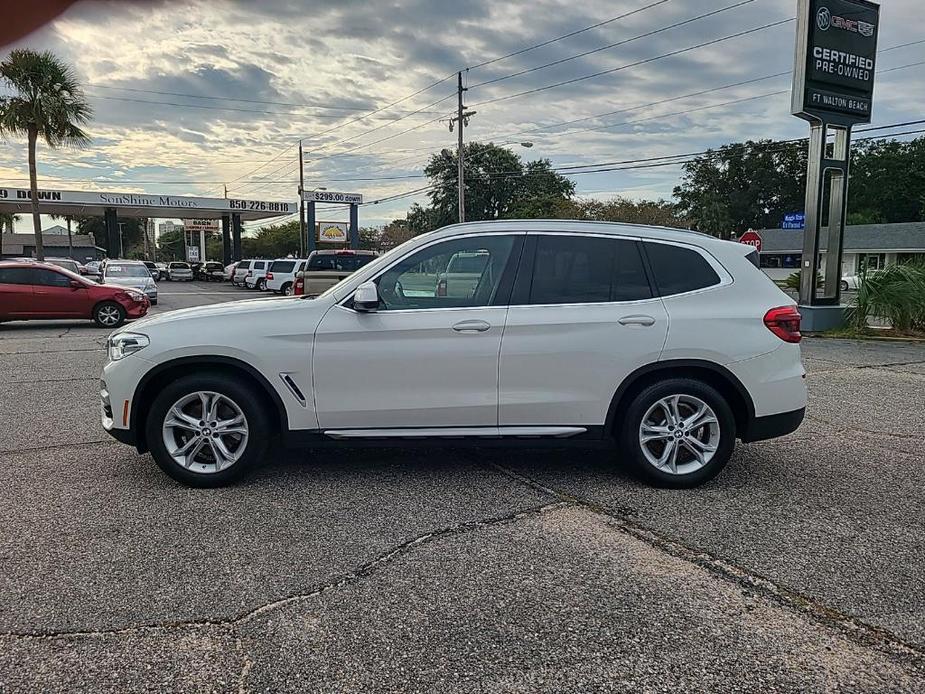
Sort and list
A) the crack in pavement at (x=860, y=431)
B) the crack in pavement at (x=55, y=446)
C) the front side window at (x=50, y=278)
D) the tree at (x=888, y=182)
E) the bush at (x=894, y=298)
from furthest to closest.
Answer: the tree at (x=888, y=182)
the front side window at (x=50, y=278)
the bush at (x=894, y=298)
the crack in pavement at (x=860, y=431)
the crack in pavement at (x=55, y=446)

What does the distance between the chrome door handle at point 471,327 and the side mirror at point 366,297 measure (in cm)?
56

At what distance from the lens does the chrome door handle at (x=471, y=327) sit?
4613mm

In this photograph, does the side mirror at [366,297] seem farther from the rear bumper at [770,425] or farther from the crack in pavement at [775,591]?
the rear bumper at [770,425]

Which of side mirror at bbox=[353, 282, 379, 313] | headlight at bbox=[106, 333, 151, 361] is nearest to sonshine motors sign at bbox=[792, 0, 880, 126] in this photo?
side mirror at bbox=[353, 282, 379, 313]

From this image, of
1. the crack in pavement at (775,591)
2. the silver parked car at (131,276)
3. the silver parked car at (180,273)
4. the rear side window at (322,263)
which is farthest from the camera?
the silver parked car at (180,273)

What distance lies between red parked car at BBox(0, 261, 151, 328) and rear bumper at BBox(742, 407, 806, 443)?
1483cm

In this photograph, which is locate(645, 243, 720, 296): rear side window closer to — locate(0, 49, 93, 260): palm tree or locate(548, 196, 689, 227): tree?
locate(0, 49, 93, 260): palm tree

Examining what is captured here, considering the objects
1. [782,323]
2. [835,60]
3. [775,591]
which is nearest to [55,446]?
[775,591]

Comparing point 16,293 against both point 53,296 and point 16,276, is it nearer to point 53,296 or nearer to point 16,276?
point 16,276

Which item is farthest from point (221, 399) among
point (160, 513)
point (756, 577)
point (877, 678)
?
point (877, 678)

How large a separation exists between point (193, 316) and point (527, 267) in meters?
2.32

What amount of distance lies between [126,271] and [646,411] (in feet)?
76.2

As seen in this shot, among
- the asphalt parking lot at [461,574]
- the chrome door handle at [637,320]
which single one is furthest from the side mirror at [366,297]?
the chrome door handle at [637,320]

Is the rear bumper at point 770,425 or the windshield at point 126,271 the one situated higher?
the windshield at point 126,271
